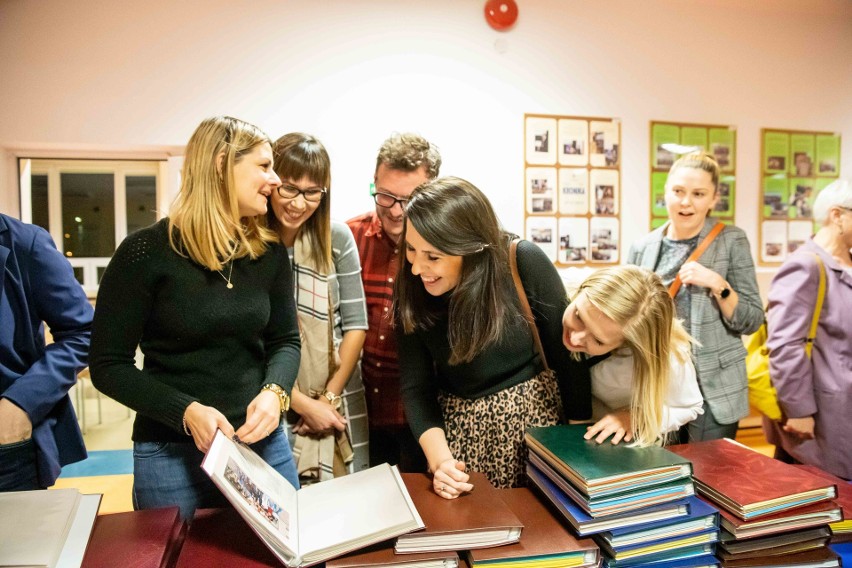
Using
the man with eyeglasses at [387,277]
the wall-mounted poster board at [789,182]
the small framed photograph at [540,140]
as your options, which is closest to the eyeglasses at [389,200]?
the man with eyeglasses at [387,277]

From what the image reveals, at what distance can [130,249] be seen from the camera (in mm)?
1078

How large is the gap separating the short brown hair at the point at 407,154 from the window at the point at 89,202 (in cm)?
191

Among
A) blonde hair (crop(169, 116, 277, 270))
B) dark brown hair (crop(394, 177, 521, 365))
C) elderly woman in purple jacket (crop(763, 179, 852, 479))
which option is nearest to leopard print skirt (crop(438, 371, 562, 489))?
dark brown hair (crop(394, 177, 521, 365))

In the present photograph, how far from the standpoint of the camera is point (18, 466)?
123cm

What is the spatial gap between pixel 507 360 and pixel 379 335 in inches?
22.4

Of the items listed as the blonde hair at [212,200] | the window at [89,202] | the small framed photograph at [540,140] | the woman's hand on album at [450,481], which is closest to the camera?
the woman's hand on album at [450,481]

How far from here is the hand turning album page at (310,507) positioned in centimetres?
82

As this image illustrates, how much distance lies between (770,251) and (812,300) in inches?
73.7

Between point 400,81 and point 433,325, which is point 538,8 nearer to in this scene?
point 400,81

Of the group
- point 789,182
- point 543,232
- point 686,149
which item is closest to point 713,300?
point 543,232

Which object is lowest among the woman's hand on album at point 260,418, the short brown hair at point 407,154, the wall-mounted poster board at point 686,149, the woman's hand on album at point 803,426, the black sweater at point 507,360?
the woman's hand on album at point 803,426

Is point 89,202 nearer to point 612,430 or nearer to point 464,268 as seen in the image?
point 464,268

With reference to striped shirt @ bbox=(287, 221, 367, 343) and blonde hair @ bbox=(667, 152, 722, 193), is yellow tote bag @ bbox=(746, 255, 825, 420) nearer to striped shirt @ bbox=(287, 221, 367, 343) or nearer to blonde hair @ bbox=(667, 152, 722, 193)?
blonde hair @ bbox=(667, 152, 722, 193)

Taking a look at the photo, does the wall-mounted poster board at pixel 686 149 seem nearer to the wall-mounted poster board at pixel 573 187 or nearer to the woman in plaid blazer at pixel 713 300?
the wall-mounted poster board at pixel 573 187
